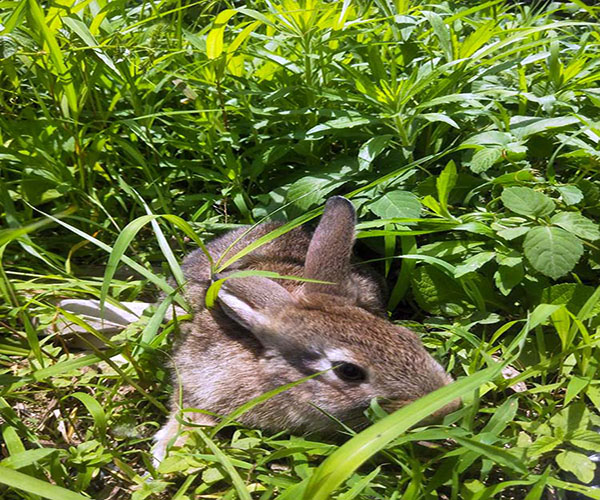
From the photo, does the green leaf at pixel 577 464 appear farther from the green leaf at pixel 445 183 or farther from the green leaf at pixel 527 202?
the green leaf at pixel 445 183

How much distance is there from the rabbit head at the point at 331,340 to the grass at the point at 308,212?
21cm

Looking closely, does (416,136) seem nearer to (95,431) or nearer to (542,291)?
(542,291)

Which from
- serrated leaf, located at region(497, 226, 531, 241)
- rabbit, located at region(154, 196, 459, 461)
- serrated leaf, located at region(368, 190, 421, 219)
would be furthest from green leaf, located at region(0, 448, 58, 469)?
serrated leaf, located at region(497, 226, 531, 241)

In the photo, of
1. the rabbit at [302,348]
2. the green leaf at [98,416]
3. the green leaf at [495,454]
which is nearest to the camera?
the green leaf at [495,454]

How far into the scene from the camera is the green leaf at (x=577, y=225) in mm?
2941

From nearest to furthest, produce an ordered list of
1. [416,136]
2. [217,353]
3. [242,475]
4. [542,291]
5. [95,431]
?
1. [242,475]
2. [95,431]
3. [542,291]
4. [217,353]
5. [416,136]

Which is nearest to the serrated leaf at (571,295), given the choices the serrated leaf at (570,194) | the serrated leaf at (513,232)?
the serrated leaf at (513,232)

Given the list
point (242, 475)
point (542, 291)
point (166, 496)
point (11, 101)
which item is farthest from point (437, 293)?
point (11, 101)

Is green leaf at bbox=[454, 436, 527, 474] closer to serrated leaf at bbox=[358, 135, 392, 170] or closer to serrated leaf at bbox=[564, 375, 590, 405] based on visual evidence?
serrated leaf at bbox=[564, 375, 590, 405]

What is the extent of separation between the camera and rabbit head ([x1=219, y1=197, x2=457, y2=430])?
9.09ft

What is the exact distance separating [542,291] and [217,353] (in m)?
1.69

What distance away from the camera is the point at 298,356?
120 inches

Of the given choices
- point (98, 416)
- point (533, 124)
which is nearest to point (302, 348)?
point (98, 416)

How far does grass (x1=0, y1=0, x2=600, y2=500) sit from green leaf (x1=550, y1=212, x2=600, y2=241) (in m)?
0.01
